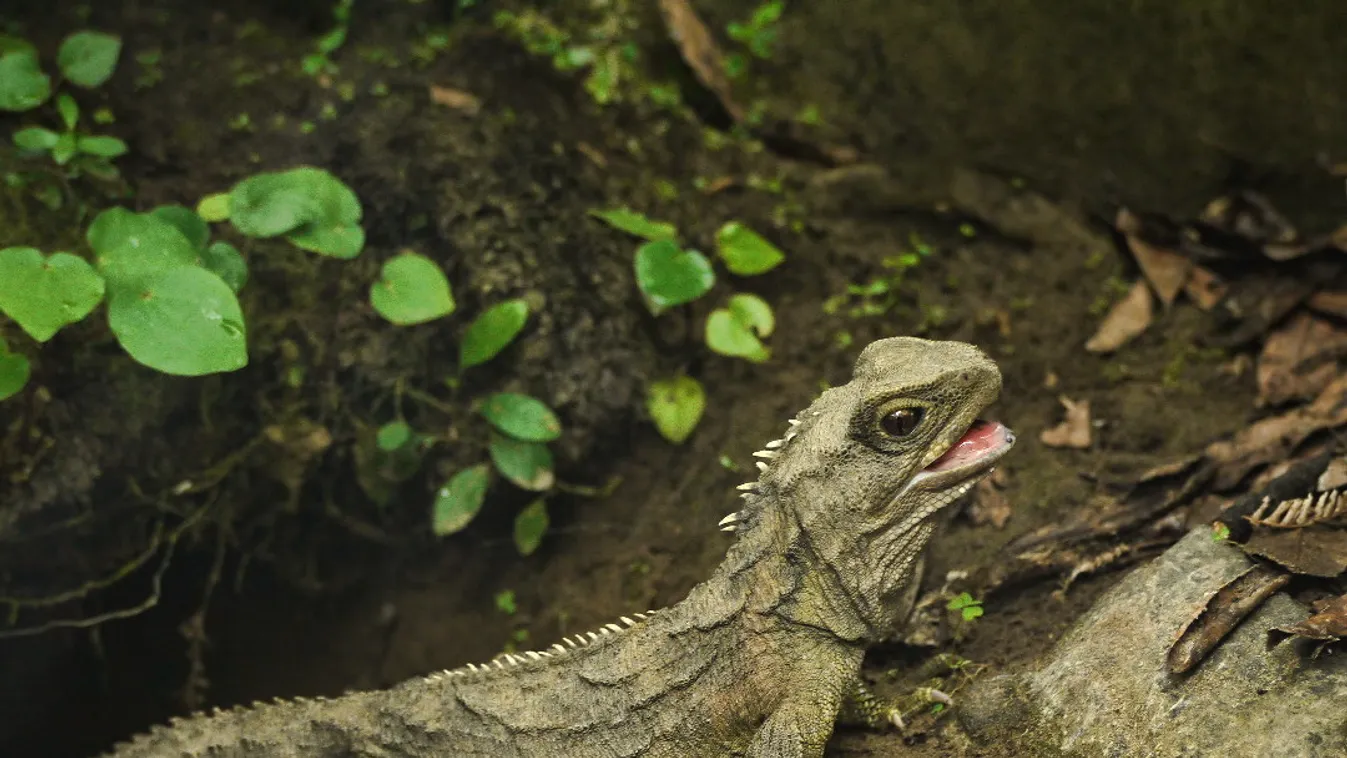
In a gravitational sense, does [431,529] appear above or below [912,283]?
below

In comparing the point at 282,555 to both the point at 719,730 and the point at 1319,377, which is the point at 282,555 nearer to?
the point at 719,730

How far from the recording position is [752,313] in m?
5.26

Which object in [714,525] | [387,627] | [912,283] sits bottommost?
[387,627]

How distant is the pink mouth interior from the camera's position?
3.61m

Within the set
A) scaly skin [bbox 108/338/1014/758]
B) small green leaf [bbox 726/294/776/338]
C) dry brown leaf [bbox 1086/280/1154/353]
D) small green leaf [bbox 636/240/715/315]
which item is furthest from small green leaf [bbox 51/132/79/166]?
dry brown leaf [bbox 1086/280/1154/353]

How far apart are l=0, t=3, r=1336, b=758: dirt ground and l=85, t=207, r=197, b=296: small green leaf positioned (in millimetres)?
922

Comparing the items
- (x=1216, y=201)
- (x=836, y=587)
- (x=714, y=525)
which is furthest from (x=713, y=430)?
(x=1216, y=201)

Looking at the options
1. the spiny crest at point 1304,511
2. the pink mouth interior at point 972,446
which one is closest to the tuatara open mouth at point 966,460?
the pink mouth interior at point 972,446

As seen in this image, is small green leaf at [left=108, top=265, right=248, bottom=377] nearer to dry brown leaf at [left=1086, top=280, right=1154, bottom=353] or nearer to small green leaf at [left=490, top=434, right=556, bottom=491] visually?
small green leaf at [left=490, top=434, right=556, bottom=491]

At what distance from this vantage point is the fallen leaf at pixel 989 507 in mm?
4496

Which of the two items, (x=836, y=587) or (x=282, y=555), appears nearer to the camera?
(x=836, y=587)

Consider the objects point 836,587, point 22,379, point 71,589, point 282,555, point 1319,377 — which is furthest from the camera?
point 282,555

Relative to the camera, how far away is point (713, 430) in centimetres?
527

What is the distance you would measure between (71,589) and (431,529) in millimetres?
1695
